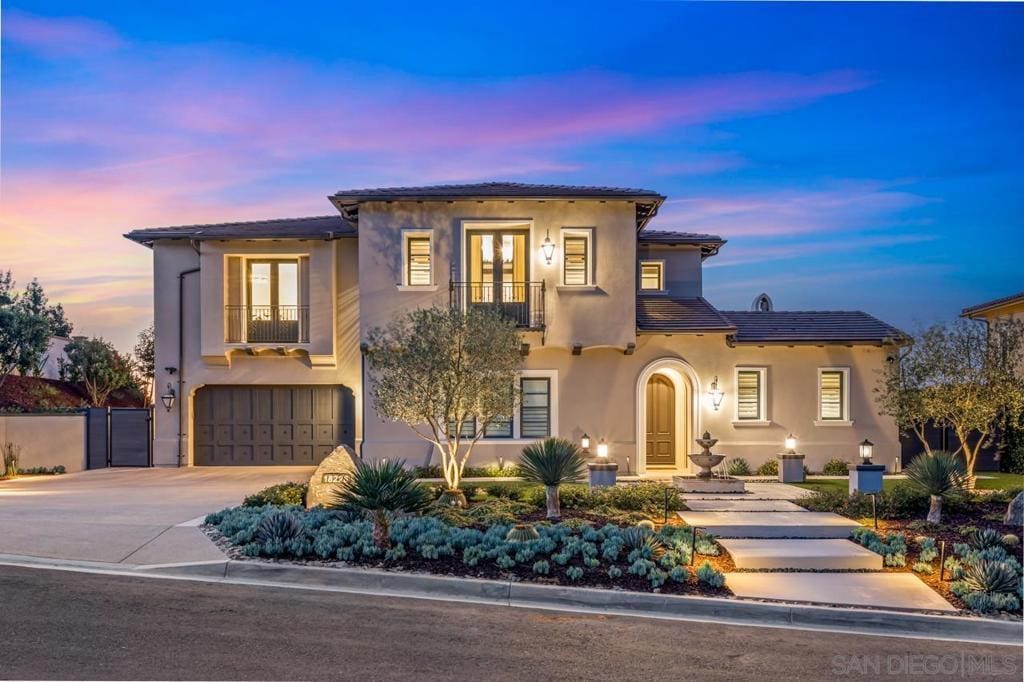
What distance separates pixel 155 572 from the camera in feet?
28.7

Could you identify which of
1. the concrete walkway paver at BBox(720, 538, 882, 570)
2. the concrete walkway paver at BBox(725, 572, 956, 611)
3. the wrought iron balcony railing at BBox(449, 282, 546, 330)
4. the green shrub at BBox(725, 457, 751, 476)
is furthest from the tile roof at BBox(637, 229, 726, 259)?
the concrete walkway paver at BBox(725, 572, 956, 611)

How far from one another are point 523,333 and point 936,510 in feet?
30.9

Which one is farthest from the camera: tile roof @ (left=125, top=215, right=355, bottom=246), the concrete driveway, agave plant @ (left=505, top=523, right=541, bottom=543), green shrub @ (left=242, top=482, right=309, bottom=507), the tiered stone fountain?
tile roof @ (left=125, top=215, right=355, bottom=246)

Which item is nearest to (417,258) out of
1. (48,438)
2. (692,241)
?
(692,241)

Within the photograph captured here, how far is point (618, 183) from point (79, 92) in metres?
14.0

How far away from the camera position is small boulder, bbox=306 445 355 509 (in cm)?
1237

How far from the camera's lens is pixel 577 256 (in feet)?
59.5

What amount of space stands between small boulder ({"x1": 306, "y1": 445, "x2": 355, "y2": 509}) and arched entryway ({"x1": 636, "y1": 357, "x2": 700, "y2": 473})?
805 centimetres

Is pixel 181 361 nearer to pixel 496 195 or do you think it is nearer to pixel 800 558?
pixel 496 195

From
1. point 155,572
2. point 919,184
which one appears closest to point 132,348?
point 155,572

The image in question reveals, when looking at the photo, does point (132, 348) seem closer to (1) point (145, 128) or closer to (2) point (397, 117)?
(1) point (145, 128)

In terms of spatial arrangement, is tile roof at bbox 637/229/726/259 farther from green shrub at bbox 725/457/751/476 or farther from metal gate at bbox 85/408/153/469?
metal gate at bbox 85/408/153/469

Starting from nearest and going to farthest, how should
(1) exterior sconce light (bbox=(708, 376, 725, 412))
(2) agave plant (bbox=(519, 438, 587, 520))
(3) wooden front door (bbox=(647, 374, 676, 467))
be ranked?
(2) agave plant (bbox=(519, 438, 587, 520)), (1) exterior sconce light (bbox=(708, 376, 725, 412)), (3) wooden front door (bbox=(647, 374, 676, 467))

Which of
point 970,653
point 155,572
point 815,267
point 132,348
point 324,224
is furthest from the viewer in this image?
point 132,348
